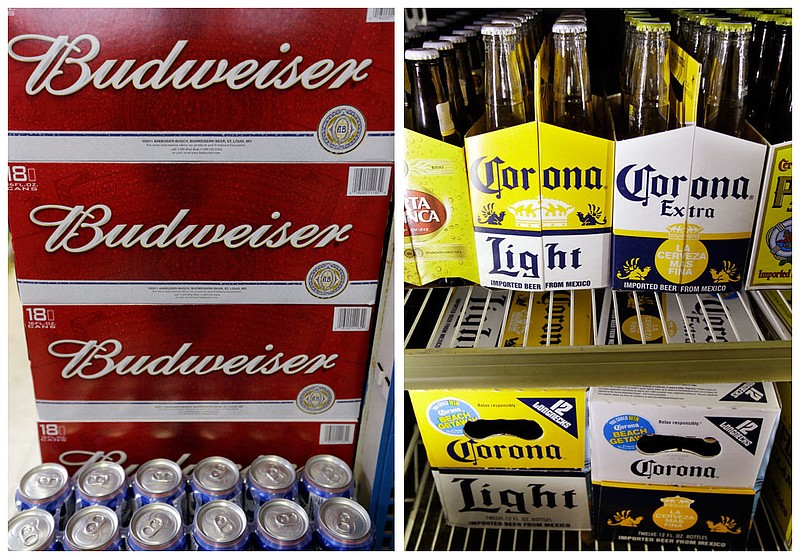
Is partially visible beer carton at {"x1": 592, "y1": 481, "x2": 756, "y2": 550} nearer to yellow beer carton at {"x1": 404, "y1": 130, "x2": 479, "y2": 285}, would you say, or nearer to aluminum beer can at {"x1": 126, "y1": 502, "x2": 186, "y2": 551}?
yellow beer carton at {"x1": 404, "y1": 130, "x2": 479, "y2": 285}

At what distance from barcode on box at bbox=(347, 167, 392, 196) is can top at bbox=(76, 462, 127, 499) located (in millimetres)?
880

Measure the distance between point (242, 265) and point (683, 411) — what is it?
0.95 metres

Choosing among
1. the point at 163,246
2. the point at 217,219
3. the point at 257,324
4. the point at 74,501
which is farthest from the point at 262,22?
the point at 74,501

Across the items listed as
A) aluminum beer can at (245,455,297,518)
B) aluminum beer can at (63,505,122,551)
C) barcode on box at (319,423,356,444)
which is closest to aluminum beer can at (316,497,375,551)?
aluminum beer can at (245,455,297,518)

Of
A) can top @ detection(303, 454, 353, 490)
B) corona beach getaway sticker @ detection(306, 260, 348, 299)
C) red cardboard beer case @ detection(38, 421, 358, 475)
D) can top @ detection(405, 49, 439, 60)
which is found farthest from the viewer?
red cardboard beer case @ detection(38, 421, 358, 475)

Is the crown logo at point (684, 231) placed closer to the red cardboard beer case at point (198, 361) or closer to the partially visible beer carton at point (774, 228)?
the partially visible beer carton at point (774, 228)

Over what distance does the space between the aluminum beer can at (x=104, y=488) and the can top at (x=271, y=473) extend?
11.6 inches

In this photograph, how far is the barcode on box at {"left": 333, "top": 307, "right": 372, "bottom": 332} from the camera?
1651 millimetres

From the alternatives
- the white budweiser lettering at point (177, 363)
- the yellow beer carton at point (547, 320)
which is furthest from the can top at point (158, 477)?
the yellow beer carton at point (547, 320)

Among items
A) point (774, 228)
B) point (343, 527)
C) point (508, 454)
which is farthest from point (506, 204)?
point (343, 527)

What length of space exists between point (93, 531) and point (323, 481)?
0.51 metres

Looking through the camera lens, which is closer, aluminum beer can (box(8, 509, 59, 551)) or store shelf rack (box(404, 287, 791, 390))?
store shelf rack (box(404, 287, 791, 390))

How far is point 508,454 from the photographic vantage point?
1327 millimetres

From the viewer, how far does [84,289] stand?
5.27 feet
